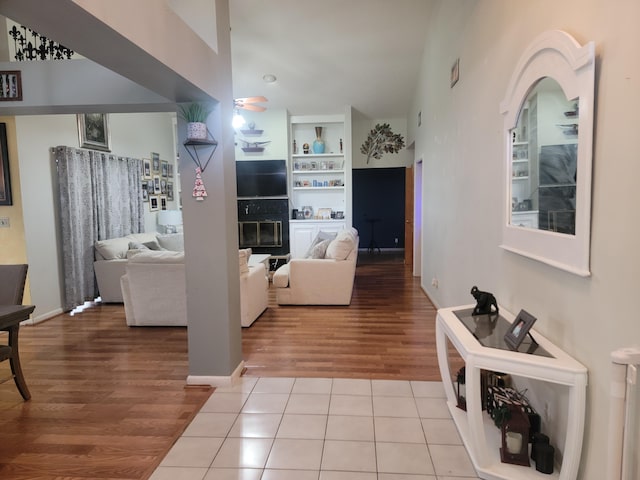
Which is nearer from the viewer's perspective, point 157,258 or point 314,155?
point 157,258

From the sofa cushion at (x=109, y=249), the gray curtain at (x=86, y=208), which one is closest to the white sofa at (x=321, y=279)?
the sofa cushion at (x=109, y=249)

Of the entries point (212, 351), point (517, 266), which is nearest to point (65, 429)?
point (212, 351)

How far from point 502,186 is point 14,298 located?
3392mm

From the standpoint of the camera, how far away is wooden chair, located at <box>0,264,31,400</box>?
265 cm

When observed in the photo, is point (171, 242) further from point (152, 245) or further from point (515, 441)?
point (515, 441)

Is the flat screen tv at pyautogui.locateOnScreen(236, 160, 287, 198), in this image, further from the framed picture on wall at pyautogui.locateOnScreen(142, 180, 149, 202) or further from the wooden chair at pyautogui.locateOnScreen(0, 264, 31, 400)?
the wooden chair at pyautogui.locateOnScreen(0, 264, 31, 400)

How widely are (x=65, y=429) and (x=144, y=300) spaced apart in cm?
195

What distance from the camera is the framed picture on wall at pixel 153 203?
6.98 m

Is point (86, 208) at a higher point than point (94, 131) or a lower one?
lower

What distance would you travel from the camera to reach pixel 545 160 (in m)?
1.93

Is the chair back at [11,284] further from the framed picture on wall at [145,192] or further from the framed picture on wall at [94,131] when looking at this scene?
the framed picture on wall at [145,192]

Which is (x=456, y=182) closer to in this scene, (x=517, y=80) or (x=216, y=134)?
(x=517, y=80)

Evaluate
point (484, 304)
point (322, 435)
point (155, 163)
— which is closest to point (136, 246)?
point (155, 163)

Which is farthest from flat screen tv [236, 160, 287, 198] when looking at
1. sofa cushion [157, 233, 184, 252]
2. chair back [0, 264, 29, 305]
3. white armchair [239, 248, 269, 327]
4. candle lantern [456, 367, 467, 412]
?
candle lantern [456, 367, 467, 412]
